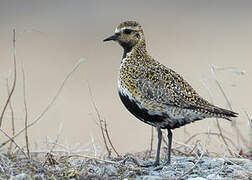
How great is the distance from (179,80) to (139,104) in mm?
458

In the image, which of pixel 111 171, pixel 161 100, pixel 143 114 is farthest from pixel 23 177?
pixel 161 100

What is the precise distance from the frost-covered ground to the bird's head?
3.47 feet

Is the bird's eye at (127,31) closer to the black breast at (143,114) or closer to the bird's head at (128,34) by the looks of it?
the bird's head at (128,34)

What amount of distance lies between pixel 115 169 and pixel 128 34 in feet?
4.47

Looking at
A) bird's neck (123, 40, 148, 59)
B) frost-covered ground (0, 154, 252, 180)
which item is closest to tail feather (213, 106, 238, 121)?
frost-covered ground (0, 154, 252, 180)

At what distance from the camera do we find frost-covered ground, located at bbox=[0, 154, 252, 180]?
4.18 metres

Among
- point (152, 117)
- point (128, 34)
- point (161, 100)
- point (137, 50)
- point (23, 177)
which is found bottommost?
point (23, 177)

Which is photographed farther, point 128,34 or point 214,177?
point 128,34

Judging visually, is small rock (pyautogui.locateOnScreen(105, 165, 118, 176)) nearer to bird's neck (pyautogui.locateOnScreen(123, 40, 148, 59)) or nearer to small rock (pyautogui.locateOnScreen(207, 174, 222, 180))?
small rock (pyautogui.locateOnScreen(207, 174, 222, 180))

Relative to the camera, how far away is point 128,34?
17.1 ft

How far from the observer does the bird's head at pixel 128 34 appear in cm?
518

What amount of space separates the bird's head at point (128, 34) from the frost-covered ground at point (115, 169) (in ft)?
3.47

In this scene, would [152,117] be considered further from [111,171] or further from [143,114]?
[111,171]

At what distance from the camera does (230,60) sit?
12281 millimetres
